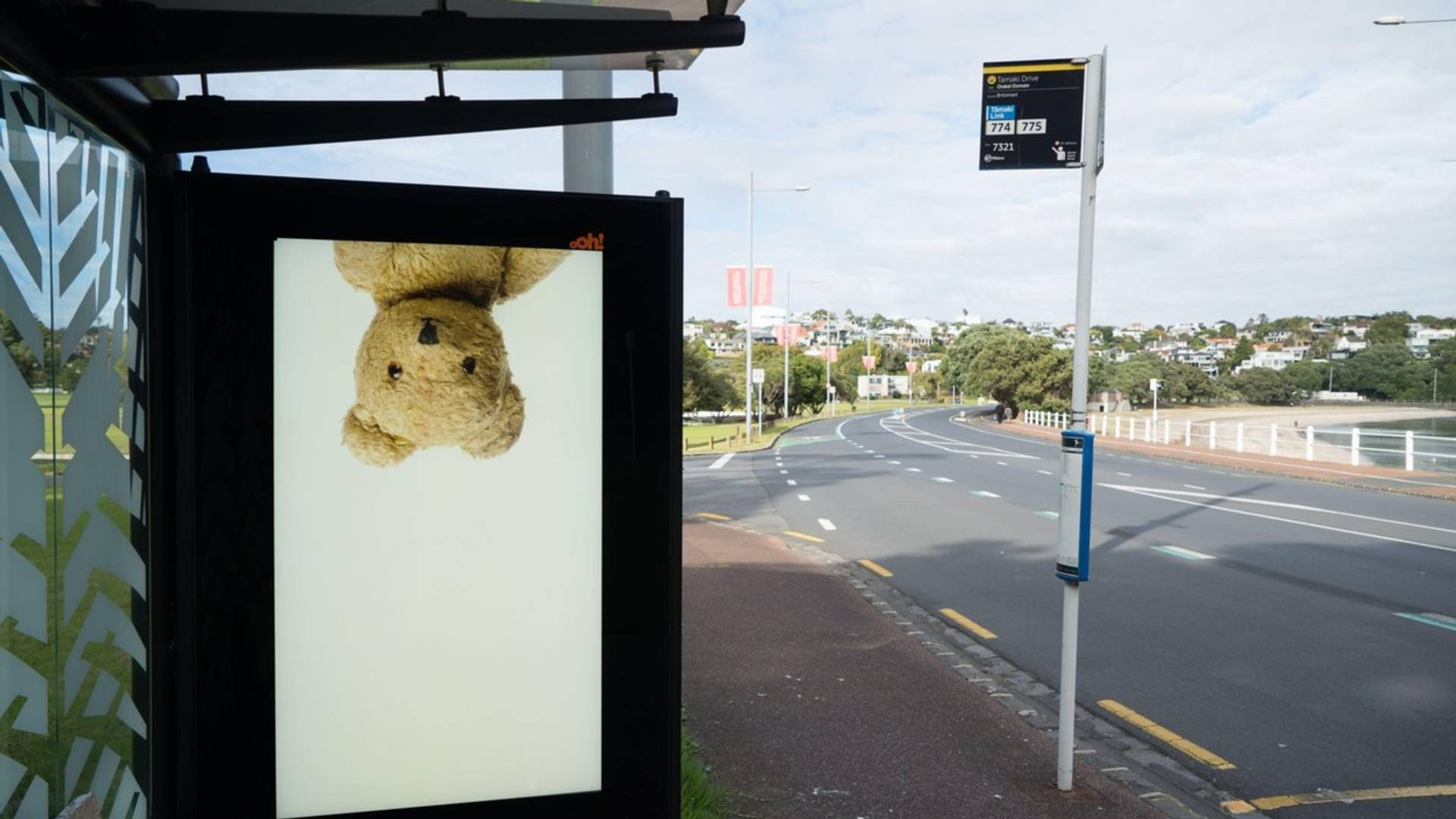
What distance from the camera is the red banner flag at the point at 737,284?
3944cm

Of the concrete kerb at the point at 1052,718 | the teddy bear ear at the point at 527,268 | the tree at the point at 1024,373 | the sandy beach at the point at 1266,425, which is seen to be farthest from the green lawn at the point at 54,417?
the tree at the point at 1024,373

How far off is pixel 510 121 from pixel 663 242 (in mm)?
644

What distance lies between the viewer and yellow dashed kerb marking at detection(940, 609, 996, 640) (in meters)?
8.30

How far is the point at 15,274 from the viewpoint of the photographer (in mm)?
2008

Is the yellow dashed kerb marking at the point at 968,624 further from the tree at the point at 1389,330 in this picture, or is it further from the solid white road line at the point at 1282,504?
Answer: the tree at the point at 1389,330

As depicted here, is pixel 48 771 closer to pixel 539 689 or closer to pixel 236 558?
pixel 236 558

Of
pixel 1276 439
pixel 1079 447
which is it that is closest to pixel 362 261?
pixel 1079 447

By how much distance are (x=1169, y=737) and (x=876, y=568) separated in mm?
5612

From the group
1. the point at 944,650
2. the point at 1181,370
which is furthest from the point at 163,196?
the point at 1181,370

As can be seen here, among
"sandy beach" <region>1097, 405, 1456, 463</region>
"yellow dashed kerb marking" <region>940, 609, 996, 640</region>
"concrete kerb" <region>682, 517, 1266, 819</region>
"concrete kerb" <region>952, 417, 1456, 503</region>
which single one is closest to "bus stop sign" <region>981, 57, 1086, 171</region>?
"concrete kerb" <region>682, 517, 1266, 819</region>

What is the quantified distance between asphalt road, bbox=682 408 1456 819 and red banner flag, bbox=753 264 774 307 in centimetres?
1785

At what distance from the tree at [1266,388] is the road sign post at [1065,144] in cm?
8812

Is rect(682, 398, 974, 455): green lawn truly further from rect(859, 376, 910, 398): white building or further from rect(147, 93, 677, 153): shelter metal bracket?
rect(859, 376, 910, 398): white building

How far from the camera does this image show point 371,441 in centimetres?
285
